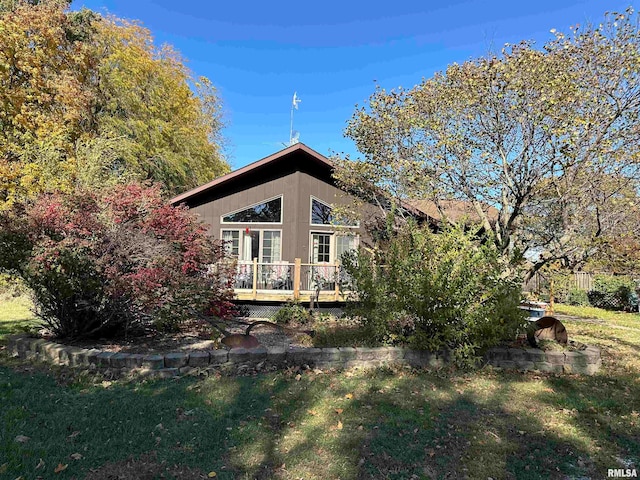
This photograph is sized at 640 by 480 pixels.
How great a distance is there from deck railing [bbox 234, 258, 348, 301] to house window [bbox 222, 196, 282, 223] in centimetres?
188

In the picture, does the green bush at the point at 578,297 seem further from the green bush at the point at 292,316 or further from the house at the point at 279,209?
the green bush at the point at 292,316

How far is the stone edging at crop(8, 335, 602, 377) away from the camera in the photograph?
499 cm

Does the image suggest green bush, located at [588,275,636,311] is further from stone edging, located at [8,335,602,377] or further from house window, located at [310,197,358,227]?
stone edging, located at [8,335,602,377]

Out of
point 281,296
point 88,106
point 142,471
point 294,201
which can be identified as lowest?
point 142,471

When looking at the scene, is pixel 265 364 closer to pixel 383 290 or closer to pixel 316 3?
pixel 383 290

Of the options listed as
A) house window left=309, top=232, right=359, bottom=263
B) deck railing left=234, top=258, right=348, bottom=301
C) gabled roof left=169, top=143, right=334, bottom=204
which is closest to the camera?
deck railing left=234, top=258, right=348, bottom=301

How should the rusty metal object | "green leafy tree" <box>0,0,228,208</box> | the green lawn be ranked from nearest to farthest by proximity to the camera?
the rusty metal object < the green lawn < "green leafy tree" <box>0,0,228,208</box>

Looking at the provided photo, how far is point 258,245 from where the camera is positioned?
39.9 ft

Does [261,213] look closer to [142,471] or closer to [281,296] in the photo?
[281,296]

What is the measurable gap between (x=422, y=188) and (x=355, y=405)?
546cm

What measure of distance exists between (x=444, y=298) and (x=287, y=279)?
20.1ft

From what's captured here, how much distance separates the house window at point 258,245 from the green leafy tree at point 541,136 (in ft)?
16.5

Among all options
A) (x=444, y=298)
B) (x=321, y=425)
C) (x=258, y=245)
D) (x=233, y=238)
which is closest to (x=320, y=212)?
(x=258, y=245)

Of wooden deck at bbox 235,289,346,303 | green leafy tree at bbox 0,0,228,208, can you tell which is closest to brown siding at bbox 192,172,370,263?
wooden deck at bbox 235,289,346,303
